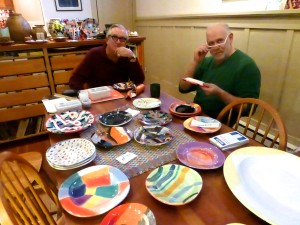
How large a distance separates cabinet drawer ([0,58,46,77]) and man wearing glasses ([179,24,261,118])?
1570 mm

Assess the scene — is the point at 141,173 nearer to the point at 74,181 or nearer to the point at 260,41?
the point at 74,181

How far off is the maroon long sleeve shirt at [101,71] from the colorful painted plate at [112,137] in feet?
3.43

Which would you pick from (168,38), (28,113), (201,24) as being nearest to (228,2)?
(201,24)

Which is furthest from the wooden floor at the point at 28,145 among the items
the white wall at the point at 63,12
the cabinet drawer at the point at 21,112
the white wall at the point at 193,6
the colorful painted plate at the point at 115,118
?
the white wall at the point at 193,6

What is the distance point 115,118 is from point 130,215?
2.21ft

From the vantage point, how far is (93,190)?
0.75 meters

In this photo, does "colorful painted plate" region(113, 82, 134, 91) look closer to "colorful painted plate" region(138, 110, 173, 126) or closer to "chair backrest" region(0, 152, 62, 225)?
"colorful painted plate" region(138, 110, 173, 126)

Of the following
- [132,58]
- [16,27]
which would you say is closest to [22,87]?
[16,27]

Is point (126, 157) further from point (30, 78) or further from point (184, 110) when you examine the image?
point (30, 78)

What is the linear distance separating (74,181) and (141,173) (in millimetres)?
246

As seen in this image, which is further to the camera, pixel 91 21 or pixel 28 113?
pixel 91 21

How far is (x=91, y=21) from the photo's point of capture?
274 cm

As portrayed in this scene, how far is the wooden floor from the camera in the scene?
7.96 feet

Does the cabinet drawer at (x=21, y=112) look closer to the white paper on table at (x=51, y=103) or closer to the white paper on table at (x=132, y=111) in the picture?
the white paper on table at (x=51, y=103)
